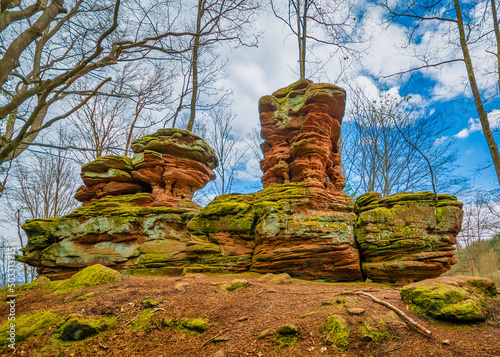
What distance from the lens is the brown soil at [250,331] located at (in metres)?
2.79

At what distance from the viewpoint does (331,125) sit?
12.8 m

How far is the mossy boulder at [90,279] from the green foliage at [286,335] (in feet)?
15.5

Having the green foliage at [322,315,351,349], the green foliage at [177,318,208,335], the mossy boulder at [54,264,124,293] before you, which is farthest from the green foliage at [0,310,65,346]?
the green foliage at [322,315,351,349]

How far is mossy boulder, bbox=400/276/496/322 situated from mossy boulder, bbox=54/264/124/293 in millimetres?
6506

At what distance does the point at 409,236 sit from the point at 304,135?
651 centimetres

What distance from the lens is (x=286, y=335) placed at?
3086 millimetres

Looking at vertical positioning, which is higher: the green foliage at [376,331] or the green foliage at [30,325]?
the green foliage at [30,325]

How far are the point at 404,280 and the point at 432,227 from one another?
2163 millimetres

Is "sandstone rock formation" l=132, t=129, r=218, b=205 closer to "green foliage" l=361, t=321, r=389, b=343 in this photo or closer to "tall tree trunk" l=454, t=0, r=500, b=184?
"green foliage" l=361, t=321, r=389, b=343

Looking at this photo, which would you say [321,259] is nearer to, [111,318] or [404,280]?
[404,280]

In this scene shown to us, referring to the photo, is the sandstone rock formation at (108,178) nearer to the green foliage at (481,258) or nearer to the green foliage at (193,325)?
the green foliage at (193,325)

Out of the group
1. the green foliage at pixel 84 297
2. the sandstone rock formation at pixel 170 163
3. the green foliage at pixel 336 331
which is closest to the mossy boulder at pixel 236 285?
the green foliage at pixel 336 331

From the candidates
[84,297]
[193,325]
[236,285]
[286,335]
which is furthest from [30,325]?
[286,335]

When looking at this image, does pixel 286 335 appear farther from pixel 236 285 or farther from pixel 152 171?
pixel 152 171
